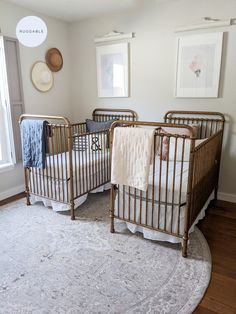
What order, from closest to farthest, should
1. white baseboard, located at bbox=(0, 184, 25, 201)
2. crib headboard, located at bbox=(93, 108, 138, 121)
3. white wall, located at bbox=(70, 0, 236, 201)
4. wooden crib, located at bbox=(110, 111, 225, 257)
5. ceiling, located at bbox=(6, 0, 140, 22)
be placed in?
wooden crib, located at bbox=(110, 111, 225, 257)
white wall, located at bbox=(70, 0, 236, 201)
ceiling, located at bbox=(6, 0, 140, 22)
white baseboard, located at bbox=(0, 184, 25, 201)
crib headboard, located at bbox=(93, 108, 138, 121)

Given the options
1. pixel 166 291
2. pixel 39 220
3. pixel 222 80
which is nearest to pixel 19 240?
pixel 39 220

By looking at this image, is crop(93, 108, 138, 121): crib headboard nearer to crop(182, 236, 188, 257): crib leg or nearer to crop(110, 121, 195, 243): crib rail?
crop(110, 121, 195, 243): crib rail

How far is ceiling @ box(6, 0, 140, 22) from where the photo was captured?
3027mm

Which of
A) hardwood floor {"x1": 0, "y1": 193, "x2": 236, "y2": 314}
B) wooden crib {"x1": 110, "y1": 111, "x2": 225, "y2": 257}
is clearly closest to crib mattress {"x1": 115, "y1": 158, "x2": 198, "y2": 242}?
wooden crib {"x1": 110, "y1": 111, "x2": 225, "y2": 257}

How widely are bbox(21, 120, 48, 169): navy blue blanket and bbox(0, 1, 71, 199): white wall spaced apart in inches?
27.8

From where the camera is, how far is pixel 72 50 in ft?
13.2

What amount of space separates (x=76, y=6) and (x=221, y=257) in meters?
3.27

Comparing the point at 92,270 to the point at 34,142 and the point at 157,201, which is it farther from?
the point at 34,142

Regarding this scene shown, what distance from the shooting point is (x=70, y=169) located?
262cm

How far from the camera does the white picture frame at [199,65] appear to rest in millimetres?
2912

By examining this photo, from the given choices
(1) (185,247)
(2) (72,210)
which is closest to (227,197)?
(1) (185,247)

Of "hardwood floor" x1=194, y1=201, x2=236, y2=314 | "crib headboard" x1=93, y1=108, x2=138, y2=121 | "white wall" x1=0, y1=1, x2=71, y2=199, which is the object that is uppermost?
"white wall" x1=0, y1=1, x2=71, y2=199

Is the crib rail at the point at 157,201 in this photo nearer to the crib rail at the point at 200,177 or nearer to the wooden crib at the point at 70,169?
the crib rail at the point at 200,177

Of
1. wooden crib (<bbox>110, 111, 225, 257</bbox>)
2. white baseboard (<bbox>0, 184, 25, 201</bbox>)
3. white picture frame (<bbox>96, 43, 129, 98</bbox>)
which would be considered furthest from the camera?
white picture frame (<bbox>96, 43, 129, 98</bbox>)
